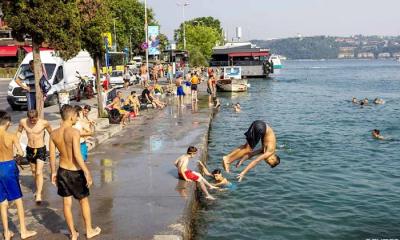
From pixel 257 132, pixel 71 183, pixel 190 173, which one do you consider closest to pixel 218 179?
pixel 190 173

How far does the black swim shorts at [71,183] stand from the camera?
7.02 metres

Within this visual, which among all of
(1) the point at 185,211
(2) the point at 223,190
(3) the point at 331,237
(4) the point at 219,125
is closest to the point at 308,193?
(2) the point at 223,190

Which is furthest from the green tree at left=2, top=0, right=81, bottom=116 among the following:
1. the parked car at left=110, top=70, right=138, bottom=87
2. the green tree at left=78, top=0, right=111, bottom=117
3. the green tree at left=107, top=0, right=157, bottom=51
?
the green tree at left=107, top=0, right=157, bottom=51

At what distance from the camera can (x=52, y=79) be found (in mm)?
24641

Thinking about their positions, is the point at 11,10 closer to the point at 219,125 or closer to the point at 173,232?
the point at 173,232

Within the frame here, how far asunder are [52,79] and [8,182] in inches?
726

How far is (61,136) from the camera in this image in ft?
22.7

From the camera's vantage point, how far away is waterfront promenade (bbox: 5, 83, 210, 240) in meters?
7.86

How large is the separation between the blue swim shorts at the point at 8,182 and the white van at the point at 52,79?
15.3 meters

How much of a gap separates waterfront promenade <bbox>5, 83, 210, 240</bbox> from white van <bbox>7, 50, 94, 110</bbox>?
8.71 meters

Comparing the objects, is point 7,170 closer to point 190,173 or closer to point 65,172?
point 65,172

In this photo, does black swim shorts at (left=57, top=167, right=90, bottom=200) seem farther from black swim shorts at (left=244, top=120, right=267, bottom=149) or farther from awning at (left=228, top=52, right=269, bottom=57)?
awning at (left=228, top=52, right=269, bottom=57)

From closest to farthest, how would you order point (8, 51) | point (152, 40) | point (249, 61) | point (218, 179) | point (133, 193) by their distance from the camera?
point (133, 193), point (218, 179), point (152, 40), point (8, 51), point (249, 61)

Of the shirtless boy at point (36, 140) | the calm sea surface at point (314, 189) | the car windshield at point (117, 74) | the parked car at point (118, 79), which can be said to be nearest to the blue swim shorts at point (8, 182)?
the shirtless boy at point (36, 140)
